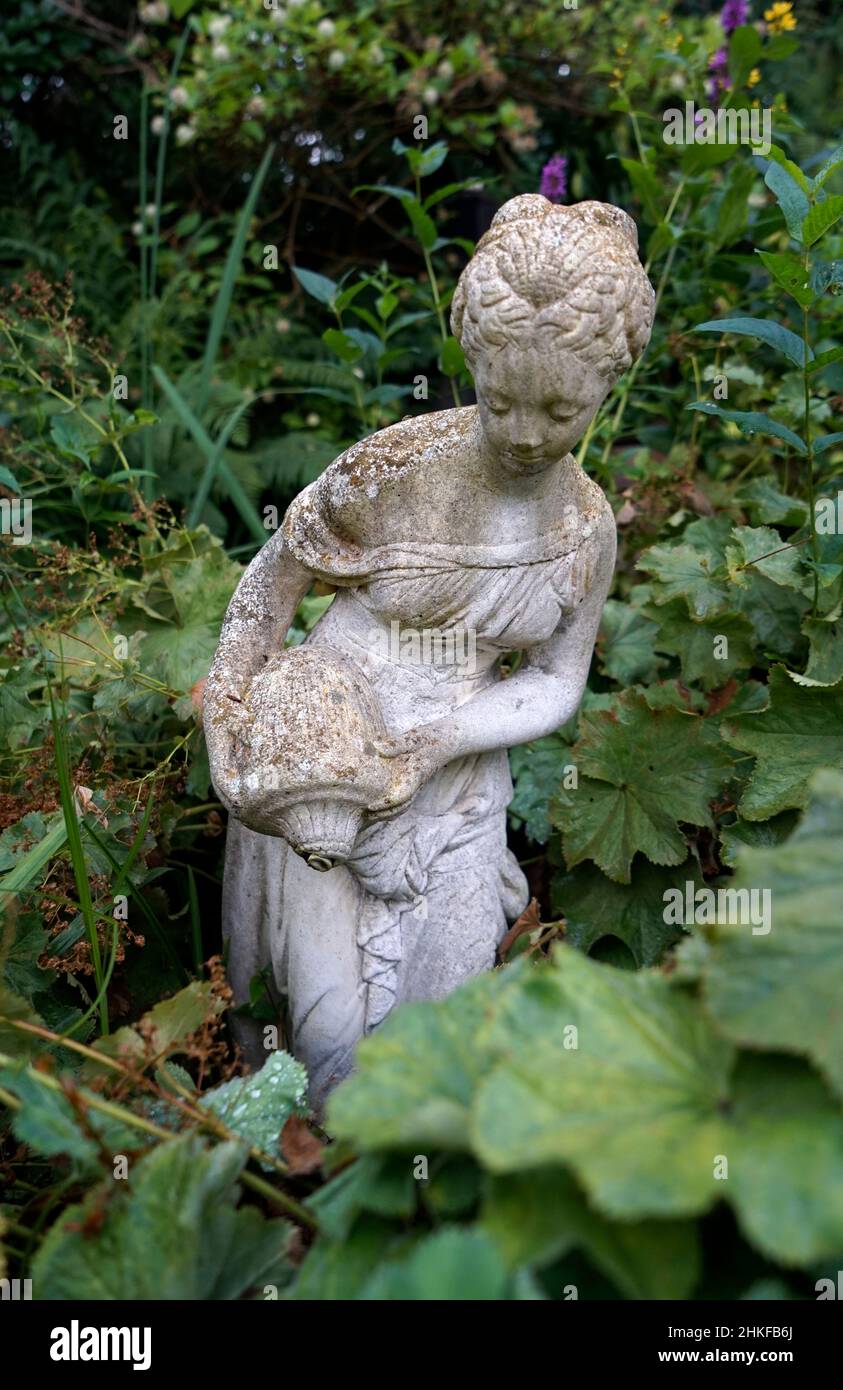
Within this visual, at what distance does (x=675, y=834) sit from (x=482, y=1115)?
1.44 m

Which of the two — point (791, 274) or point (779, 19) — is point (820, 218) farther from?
point (779, 19)

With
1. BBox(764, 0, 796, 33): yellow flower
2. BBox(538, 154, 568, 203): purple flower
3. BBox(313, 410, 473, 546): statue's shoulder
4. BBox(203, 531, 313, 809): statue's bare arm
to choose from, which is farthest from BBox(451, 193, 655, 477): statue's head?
BBox(764, 0, 796, 33): yellow flower

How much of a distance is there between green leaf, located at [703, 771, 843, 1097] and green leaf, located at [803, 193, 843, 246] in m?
1.42

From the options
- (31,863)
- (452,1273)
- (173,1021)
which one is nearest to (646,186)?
(31,863)

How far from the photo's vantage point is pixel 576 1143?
3.03 feet

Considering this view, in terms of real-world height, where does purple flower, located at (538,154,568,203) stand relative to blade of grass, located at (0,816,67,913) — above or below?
above

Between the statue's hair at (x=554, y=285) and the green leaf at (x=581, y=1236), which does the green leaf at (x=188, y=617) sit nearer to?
the statue's hair at (x=554, y=285)

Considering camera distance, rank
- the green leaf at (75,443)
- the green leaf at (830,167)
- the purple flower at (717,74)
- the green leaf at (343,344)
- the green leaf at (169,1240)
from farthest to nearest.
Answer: the purple flower at (717,74) → the green leaf at (343,344) → the green leaf at (75,443) → the green leaf at (830,167) → the green leaf at (169,1240)

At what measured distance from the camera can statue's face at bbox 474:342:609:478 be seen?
161cm

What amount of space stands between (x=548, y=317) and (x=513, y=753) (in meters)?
1.31

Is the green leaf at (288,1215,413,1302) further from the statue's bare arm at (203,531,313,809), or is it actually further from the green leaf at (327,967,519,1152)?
the statue's bare arm at (203,531,313,809)

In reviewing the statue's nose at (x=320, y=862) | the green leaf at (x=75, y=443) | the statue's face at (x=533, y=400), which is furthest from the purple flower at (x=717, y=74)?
the statue's nose at (x=320, y=862)

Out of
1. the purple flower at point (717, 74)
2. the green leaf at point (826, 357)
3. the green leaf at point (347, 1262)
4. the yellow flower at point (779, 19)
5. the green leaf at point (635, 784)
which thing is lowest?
the green leaf at point (635, 784)

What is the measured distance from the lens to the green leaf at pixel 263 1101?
4.77 feet
